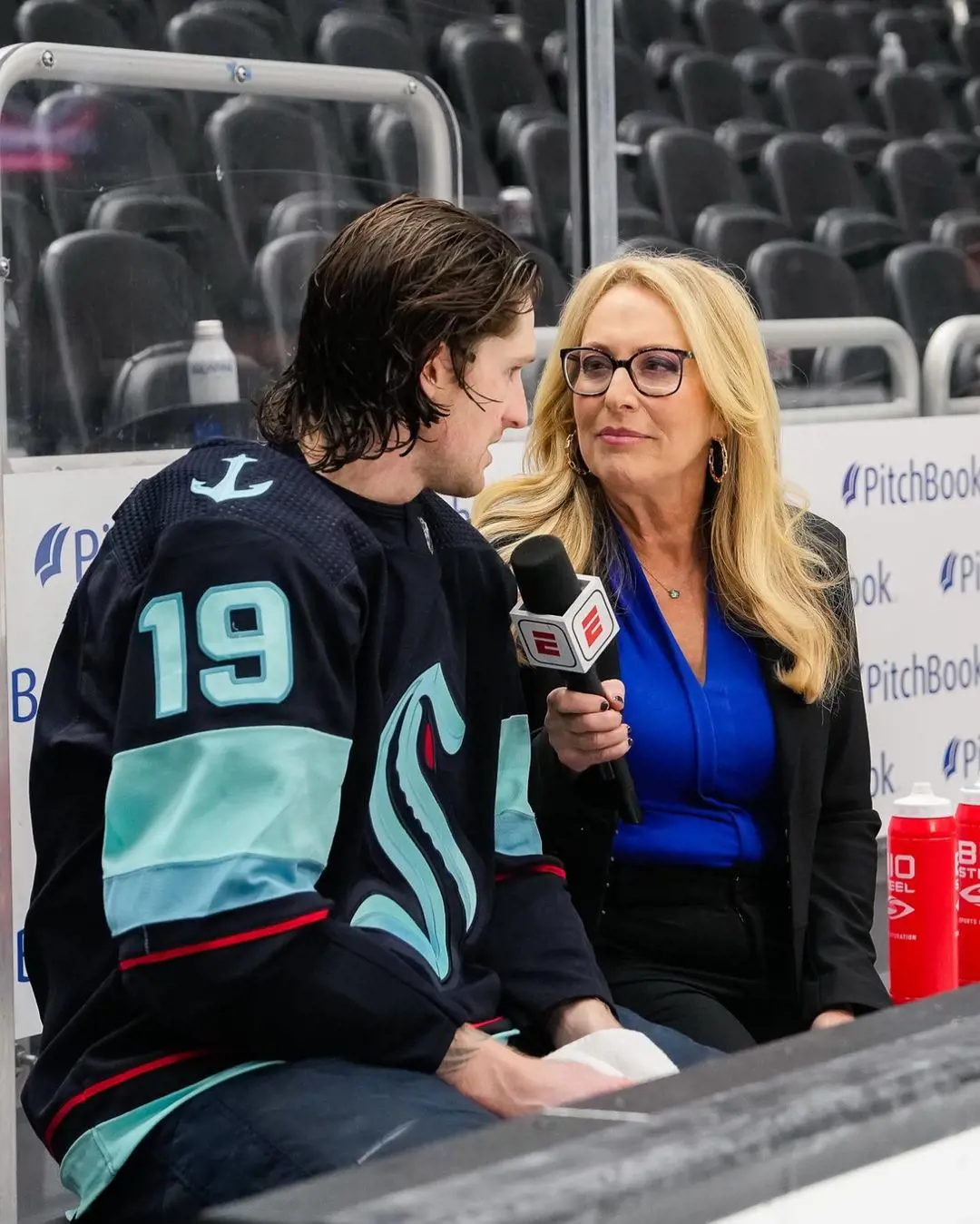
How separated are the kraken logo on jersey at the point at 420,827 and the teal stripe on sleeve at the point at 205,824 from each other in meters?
0.15

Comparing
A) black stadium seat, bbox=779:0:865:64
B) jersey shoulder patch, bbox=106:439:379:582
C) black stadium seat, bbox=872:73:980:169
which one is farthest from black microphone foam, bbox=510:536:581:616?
black stadium seat, bbox=779:0:865:64

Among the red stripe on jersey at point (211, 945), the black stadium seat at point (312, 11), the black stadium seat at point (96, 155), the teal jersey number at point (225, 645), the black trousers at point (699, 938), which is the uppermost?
the black stadium seat at point (312, 11)

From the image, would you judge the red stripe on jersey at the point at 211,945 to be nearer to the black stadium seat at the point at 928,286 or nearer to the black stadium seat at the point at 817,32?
the black stadium seat at the point at 928,286

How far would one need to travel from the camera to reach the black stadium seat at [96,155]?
2.64 meters

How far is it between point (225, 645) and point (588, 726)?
54 centimetres

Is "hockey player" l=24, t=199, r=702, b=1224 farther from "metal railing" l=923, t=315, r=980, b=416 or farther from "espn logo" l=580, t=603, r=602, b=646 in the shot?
"metal railing" l=923, t=315, r=980, b=416

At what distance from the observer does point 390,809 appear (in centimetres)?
160

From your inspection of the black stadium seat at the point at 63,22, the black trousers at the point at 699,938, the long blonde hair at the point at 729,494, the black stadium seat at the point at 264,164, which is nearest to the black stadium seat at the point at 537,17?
the black stadium seat at the point at 63,22

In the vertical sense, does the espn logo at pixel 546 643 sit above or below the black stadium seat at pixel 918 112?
below

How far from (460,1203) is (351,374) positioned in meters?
1.13

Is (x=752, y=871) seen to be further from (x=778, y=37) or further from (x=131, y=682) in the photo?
(x=778, y=37)

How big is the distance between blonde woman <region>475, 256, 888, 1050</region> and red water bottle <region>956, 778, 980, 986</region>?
144 millimetres

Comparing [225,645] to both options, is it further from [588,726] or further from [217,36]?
[217,36]

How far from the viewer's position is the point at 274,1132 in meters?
1.43
